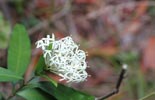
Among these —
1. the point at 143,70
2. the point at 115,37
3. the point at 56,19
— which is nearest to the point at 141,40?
the point at 115,37

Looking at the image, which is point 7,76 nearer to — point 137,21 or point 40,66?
point 40,66

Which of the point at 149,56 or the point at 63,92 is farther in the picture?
the point at 149,56

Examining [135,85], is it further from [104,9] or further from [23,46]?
[23,46]

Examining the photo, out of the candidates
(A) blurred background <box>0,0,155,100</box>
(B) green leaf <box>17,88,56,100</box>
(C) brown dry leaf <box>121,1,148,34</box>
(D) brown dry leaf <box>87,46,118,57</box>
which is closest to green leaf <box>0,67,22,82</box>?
(B) green leaf <box>17,88,56,100</box>

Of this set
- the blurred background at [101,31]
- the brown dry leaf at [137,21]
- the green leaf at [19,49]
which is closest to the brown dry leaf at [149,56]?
the blurred background at [101,31]

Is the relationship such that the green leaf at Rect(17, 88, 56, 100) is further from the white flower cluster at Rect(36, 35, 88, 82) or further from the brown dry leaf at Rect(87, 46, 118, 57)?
the brown dry leaf at Rect(87, 46, 118, 57)

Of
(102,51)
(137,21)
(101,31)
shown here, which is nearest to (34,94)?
(102,51)
